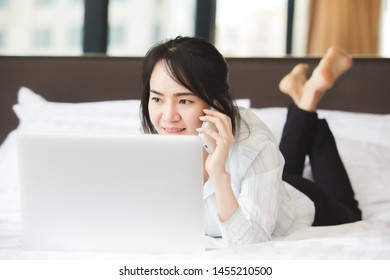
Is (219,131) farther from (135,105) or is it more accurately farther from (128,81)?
(128,81)

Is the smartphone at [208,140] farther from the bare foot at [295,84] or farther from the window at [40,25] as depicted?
the window at [40,25]

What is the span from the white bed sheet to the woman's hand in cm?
14

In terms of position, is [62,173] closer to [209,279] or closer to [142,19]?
[209,279]

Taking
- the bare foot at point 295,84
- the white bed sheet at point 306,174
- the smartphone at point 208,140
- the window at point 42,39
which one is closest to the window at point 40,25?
the window at point 42,39

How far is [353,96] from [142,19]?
5.04 ft

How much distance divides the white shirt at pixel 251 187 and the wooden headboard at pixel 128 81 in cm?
84

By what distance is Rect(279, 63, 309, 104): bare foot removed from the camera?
1787 mm

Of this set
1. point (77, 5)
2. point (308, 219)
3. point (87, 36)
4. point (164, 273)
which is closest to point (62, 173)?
point (164, 273)

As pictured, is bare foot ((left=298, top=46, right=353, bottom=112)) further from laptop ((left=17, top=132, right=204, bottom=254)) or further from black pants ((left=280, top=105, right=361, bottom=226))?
laptop ((left=17, top=132, right=204, bottom=254))

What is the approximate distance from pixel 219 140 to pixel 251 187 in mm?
134

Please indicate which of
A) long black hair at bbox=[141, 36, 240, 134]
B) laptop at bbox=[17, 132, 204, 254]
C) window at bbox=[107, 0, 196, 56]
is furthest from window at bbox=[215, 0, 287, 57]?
laptop at bbox=[17, 132, 204, 254]

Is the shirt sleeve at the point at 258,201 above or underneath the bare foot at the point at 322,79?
underneath

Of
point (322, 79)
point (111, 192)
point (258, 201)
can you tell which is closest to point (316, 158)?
point (322, 79)

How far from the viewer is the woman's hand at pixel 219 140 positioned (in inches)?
40.1
